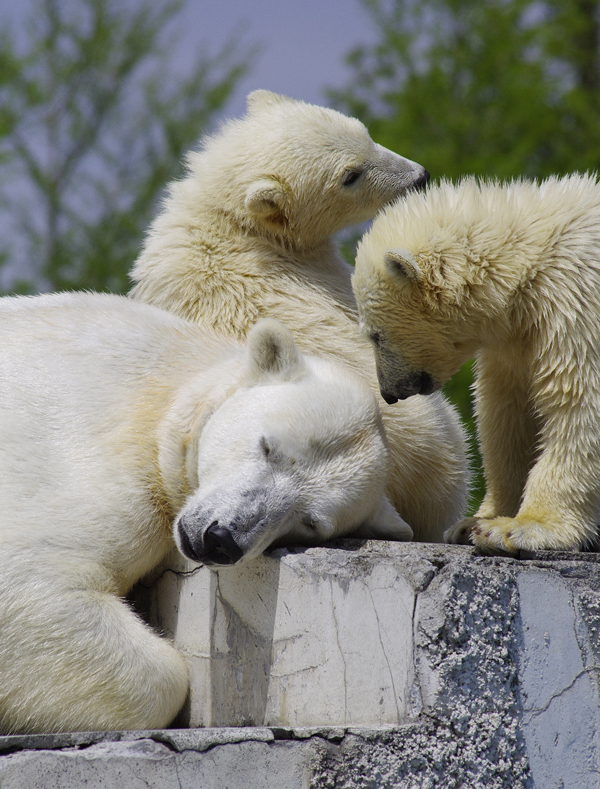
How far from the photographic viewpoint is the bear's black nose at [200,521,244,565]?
6.88ft

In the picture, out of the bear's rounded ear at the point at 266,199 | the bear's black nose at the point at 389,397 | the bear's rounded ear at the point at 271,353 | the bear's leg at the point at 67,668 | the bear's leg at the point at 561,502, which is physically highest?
the bear's rounded ear at the point at 266,199

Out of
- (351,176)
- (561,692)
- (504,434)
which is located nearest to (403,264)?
(504,434)

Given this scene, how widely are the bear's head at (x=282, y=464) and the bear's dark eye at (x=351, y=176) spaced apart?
1201 mm

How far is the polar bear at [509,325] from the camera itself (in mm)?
2367

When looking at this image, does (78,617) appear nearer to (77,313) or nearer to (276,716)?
(276,716)

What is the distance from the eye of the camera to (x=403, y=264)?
264cm

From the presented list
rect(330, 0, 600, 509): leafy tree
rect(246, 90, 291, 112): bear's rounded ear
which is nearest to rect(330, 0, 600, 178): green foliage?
rect(330, 0, 600, 509): leafy tree

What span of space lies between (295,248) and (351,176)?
1.32ft

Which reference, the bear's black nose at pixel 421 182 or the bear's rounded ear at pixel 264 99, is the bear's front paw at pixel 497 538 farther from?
the bear's rounded ear at pixel 264 99

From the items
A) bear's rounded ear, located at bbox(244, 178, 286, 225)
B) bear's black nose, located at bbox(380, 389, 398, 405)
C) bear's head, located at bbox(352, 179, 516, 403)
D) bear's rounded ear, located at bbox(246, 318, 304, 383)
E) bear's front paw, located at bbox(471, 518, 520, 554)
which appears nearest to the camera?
bear's front paw, located at bbox(471, 518, 520, 554)

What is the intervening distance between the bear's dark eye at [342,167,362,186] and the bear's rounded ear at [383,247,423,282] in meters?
0.91

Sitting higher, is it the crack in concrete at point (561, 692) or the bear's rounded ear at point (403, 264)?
the bear's rounded ear at point (403, 264)

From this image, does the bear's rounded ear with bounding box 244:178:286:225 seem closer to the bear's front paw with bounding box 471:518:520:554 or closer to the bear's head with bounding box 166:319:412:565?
the bear's head with bounding box 166:319:412:565

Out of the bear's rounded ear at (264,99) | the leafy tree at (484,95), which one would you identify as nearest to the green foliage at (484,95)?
the leafy tree at (484,95)
